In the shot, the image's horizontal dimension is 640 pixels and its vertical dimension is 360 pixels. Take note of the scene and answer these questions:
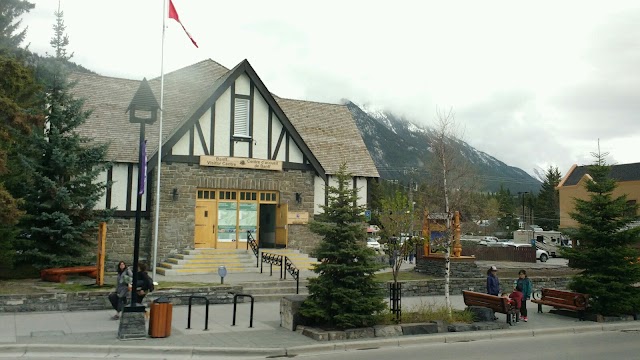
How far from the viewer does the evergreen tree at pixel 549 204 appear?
8715 cm

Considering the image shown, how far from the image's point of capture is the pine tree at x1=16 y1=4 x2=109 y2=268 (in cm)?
1897

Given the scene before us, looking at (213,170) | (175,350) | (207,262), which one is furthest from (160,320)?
(213,170)

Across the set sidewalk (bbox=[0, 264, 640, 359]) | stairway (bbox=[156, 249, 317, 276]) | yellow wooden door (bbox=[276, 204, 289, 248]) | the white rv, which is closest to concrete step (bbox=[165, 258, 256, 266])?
stairway (bbox=[156, 249, 317, 276])

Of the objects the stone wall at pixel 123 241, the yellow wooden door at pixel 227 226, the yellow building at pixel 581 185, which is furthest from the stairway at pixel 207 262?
the yellow building at pixel 581 185

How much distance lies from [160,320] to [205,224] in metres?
12.7

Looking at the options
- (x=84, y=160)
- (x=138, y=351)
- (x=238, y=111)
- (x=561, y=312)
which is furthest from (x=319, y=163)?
(x=138, y=351)

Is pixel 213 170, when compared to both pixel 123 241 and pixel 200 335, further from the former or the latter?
pixel 200 335

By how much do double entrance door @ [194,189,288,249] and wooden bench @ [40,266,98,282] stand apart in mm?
5917

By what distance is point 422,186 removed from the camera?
71.8ft

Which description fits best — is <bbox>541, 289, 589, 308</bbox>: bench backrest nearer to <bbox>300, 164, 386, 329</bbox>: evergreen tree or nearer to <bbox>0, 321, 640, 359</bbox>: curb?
<bbox>0, 321, 640, 359</bbox>: curb

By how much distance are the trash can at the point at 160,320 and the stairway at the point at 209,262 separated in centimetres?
976

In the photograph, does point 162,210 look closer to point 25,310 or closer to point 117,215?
Answer: point 117,215

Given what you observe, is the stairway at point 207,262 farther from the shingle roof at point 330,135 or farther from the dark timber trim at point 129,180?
the shingle roof at point 330,135

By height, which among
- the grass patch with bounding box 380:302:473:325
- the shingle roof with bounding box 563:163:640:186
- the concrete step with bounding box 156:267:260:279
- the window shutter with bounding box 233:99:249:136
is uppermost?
the shingle roof with bounding box 563:163:640:186
